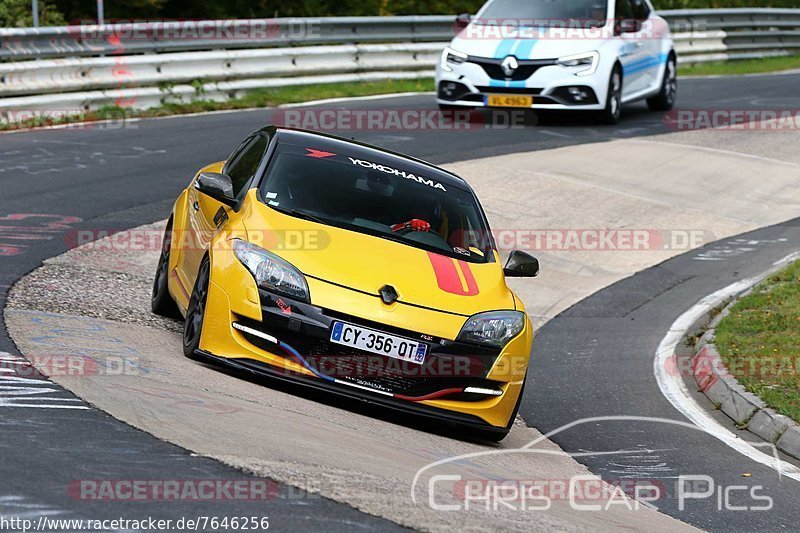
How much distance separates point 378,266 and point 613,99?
499 inches

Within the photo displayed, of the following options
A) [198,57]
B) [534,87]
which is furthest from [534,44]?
[198,57]

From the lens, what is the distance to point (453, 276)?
752 cm

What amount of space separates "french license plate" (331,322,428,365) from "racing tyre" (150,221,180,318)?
224 cm

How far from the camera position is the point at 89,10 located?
81.1 feet

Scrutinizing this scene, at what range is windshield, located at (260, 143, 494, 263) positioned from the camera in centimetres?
798

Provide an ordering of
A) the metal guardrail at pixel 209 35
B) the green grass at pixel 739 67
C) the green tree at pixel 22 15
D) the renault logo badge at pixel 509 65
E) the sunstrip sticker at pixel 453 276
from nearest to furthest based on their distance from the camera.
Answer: the sunstrip sticker at pixel 453 276, the metal guardrail at pixel 209 35, the renault logo badge at pixel 509 65, the green tree at pixel 22 15, the green grass at pixel 739 67

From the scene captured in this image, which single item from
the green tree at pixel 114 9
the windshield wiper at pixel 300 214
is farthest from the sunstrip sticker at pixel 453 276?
the green tree at pixel 114 9

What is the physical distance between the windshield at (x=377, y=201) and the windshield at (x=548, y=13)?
1101 cm

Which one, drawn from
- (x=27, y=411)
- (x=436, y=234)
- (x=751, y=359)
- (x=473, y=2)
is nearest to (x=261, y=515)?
(x=27, y=411)

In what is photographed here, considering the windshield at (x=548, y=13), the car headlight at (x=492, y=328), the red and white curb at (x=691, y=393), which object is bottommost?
the red and white curb at (x=691, y=393)

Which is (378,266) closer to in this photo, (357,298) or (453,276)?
(357,298)

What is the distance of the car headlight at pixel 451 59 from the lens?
60.7 ft

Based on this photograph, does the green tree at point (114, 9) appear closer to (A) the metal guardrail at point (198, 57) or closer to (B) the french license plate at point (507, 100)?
(A) the metal guardrail at point (198, 57)

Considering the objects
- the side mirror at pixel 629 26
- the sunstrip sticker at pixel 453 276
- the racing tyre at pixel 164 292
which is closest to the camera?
the sunstrip sticker at pixel 453 276
